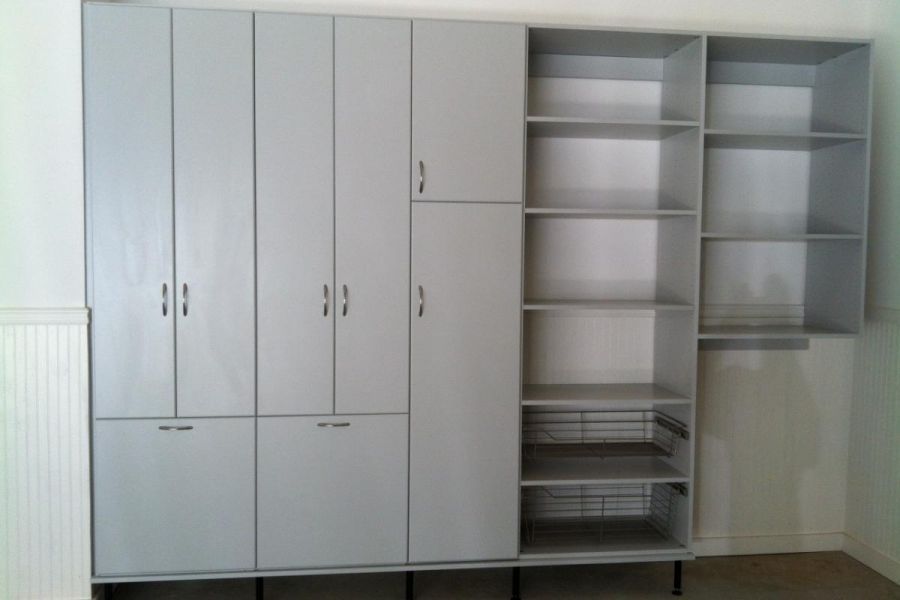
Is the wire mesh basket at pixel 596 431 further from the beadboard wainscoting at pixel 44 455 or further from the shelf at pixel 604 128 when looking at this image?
the beadboard wainscoting at pixel 44 455

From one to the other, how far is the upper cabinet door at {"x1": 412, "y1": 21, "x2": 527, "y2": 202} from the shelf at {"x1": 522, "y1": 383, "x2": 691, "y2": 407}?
2.77 feet

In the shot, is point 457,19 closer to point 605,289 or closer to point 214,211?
point 214,211

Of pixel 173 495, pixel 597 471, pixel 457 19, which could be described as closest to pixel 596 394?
pixel 597 471

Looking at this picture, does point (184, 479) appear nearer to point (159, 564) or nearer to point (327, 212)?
point (159, 564)

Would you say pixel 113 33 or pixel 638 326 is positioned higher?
pixel 113 33

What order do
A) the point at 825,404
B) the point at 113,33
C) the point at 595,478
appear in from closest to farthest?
the point at 113,33 < the point at 595,478 < the point at 825,404

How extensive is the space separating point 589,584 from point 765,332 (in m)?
1.38

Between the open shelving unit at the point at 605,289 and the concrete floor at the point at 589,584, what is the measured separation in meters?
0.23

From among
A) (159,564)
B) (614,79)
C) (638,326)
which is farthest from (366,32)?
(159,564)

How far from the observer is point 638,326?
11.1 ft

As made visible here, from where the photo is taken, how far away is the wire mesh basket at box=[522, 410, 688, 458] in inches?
128

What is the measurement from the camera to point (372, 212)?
9.13 feet

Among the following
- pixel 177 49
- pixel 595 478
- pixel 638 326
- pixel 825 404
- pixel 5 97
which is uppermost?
pixel 177 49

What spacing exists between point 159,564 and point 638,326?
2.33 metres
